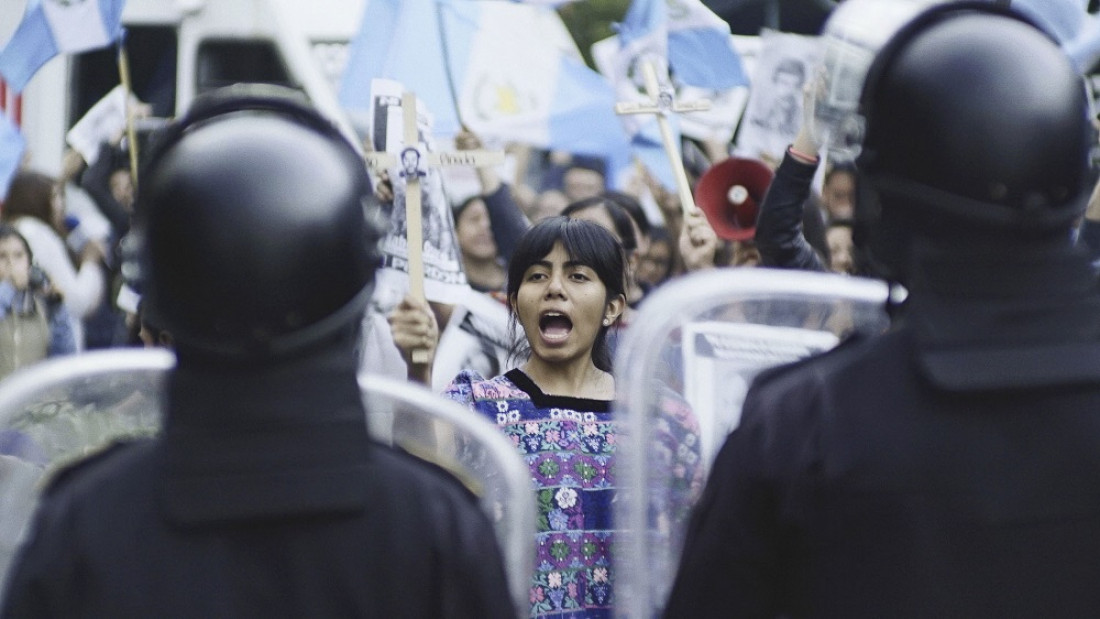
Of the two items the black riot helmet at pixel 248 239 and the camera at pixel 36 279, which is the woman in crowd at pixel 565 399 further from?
the camera at pixel 36 279

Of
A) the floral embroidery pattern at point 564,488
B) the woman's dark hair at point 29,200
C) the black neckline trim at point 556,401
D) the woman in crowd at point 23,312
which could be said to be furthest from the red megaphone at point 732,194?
the woman's dark hair at point 29,200

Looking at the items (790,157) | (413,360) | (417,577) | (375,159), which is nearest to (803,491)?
(417,577)

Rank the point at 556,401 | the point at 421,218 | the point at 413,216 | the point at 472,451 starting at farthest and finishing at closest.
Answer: the point at 421,218 → the point at 413,216 → the point at 556,401 → the point at 472,451

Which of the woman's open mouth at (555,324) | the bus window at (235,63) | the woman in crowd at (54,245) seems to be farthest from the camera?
the bus window at (235,63)

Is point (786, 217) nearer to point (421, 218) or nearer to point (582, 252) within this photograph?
point (582, 252)

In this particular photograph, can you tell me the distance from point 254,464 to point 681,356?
104 cm

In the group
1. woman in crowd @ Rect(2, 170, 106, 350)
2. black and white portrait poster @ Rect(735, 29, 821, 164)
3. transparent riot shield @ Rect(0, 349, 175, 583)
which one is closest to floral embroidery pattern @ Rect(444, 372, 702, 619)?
transparent riot shield @ Rect(0, 349, 175, 583)

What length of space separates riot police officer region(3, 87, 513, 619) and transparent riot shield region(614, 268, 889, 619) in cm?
71

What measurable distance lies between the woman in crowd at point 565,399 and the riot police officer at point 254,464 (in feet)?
6.58

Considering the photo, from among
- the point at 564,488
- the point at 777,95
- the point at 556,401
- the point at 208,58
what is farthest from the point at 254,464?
the point at 208,58

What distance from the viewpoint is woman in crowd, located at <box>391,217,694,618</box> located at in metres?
4.03

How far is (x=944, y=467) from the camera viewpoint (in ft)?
6.84

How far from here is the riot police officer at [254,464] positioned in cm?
193

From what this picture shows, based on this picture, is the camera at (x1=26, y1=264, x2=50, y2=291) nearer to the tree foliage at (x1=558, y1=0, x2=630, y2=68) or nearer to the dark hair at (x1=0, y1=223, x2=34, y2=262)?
the dark hair at (x1=0, y1=223, x2=34, y2=262)
